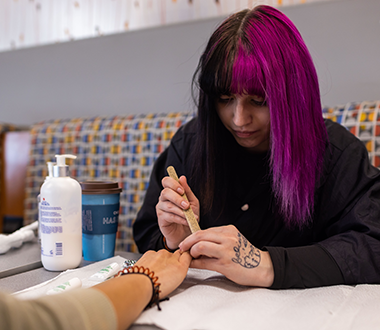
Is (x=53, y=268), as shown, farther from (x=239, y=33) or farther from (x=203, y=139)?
(x=239, y=33)

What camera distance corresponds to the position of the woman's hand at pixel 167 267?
0.59 meters

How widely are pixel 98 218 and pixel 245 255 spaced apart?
396mm

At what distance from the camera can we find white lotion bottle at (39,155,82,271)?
0.75 meters

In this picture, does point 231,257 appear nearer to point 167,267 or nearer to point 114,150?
point 167,267

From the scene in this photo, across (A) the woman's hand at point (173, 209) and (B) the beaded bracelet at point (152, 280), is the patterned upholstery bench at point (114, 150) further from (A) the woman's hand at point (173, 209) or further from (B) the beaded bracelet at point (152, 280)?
(B) the beaded bracelet at point (152, 280)

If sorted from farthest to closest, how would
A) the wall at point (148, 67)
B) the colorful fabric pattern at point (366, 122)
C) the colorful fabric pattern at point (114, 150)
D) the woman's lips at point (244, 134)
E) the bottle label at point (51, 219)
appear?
1. the colorful fabric pattern at point (114, 150)
2. the wall at point (148, 67)
3. the colorful fabric pattern at point (366, 122)
4. the woman's lips at point (244, 134)
5. the bottle label at point (51, 219)

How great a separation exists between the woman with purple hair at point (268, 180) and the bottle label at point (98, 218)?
129mm

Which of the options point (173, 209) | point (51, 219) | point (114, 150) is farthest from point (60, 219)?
point (114, 150)

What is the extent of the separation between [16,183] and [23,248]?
937 millimetres

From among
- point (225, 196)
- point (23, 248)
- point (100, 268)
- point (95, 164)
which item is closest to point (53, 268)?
point (100, 268)

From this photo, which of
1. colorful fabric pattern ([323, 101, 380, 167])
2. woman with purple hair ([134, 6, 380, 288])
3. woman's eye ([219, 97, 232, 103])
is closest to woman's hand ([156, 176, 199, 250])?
woman with purple hair ([134, 6, 380, 288])

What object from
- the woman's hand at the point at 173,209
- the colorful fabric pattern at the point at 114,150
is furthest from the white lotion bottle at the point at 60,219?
the colorful fabric pattern at the point at 114,150

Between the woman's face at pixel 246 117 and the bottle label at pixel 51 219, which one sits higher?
the woman's face at pixel 246 117

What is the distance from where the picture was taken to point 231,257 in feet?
2.10
